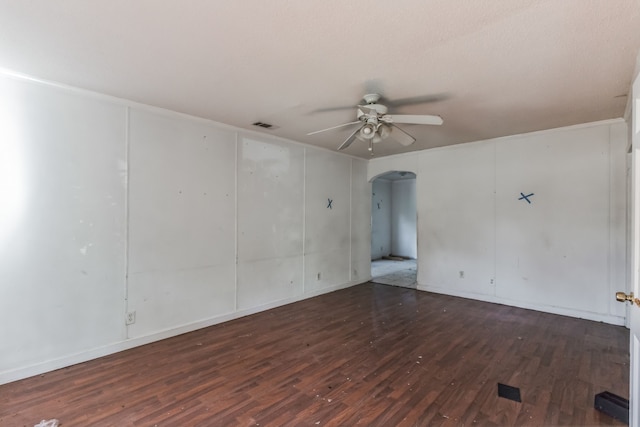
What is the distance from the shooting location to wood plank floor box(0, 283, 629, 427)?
2.12 meters

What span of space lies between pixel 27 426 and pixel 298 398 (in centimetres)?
174

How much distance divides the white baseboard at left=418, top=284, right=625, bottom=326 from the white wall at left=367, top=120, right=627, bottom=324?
1cm

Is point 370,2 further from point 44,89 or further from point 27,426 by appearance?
point 27,426

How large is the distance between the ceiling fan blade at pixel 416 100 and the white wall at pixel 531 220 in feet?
7.30

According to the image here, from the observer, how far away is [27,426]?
2012mm

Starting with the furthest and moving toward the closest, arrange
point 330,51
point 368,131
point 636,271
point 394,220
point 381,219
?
1. point 394,220
2. point 381,219
3. point 368,131
4. point 330,51
5. point 636,271

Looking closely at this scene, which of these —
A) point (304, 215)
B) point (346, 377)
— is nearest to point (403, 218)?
point (304, 215)

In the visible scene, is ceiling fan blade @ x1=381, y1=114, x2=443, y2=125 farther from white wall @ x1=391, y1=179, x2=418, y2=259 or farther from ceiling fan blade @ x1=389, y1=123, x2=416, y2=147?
white wall @ x1=391, y1=179, x2=418, y2=259

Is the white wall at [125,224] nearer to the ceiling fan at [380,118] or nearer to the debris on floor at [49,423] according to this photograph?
the debris on floor at [49,423]

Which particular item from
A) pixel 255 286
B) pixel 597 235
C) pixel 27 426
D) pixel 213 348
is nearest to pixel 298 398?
pixel 213 348

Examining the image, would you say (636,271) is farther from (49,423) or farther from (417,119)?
(49,423)

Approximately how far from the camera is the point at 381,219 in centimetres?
965

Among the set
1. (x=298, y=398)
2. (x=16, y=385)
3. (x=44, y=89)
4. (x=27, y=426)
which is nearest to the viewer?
(x=27, y=426)

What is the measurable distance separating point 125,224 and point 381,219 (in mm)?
7538
